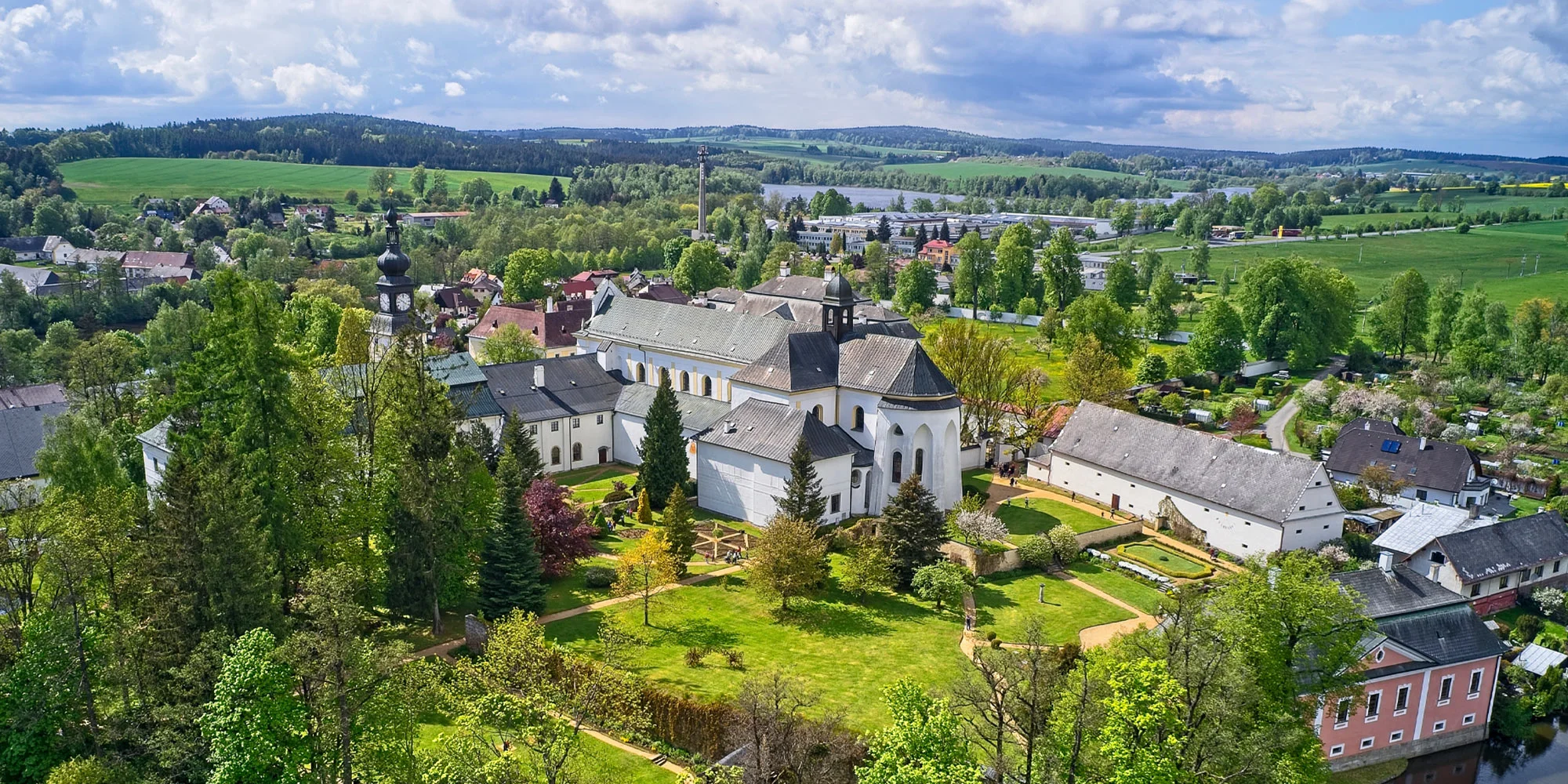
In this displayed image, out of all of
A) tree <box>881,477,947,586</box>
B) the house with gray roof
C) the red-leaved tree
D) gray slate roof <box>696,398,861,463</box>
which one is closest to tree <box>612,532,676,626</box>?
the red-leaved tree

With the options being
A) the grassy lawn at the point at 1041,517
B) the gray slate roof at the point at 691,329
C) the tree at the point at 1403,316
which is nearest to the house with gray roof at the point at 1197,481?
the grassy lawn at the point at 1041,517

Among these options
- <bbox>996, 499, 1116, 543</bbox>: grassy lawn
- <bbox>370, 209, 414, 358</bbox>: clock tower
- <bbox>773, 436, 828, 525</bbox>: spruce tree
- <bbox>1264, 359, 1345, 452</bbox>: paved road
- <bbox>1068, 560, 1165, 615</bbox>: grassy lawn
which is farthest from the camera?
<bbox>1264, 359, 1345, 452</bbox>: paved road

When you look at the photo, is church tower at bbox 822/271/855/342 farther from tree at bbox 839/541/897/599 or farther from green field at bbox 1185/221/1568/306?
green field at bbox 1185/221/1568/306

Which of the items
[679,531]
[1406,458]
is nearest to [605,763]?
[679,531]

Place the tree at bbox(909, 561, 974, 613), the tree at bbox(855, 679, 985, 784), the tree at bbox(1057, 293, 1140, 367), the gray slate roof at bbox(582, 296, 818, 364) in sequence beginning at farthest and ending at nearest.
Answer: the tree at bbox(1057, 293, 1140, 367) < the gray slate roof at bbox(582, 296, 818, 364) < the tree at bbox(909, 561, 974, 613) < the tree at bbox(855, 679, 985, 784)

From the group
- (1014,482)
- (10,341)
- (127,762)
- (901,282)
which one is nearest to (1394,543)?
(1014,482)

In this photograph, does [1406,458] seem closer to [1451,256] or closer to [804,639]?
[804,639]

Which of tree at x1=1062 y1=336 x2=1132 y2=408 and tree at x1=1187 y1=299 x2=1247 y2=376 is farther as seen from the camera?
tree at x1=1187 y1=299 x2=1247 y2=376

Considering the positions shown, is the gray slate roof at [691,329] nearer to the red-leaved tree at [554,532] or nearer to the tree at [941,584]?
the red-leaved tree at [554,532]
